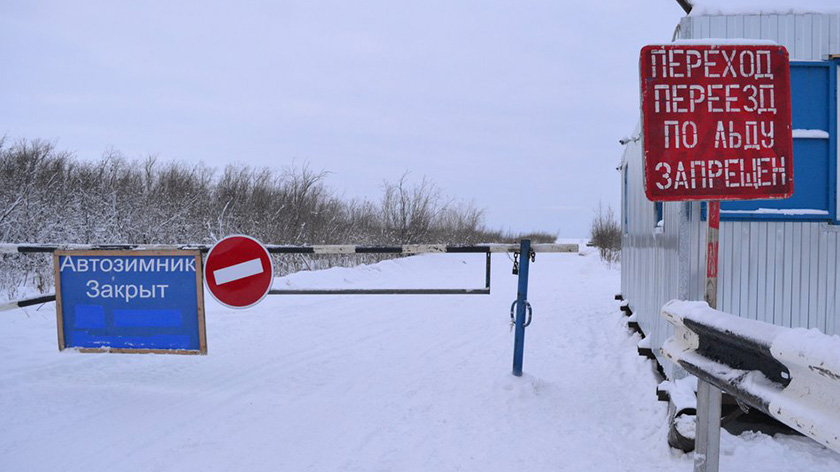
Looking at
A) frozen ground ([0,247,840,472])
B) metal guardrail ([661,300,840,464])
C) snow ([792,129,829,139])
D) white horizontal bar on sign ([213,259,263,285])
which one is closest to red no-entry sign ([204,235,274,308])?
white horizontal bar on sign ([213,259,263,285])

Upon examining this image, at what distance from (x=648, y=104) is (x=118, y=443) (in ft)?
12.5

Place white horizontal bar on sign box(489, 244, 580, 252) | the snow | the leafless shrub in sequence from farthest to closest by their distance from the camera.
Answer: the leafless shrub, white horizontal bar on sign box(489, 244, 580, 252), the snow

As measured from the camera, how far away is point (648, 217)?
5934 mm

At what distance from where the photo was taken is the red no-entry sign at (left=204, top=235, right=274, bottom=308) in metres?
4.51

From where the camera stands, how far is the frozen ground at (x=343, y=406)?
3254 millimetres

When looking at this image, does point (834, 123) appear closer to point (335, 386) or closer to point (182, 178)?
point (335, 386)

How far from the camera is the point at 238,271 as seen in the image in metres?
4.55

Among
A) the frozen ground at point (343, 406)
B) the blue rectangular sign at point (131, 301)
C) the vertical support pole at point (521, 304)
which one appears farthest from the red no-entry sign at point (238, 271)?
the vertical support pole at point (521, 304)

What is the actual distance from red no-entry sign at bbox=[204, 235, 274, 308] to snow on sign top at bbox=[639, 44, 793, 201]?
123 inches

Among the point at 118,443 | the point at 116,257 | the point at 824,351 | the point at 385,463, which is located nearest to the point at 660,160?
the point at 824,351

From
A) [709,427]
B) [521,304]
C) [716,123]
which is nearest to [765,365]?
[709,427]

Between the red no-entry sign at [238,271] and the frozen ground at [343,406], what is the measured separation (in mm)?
769

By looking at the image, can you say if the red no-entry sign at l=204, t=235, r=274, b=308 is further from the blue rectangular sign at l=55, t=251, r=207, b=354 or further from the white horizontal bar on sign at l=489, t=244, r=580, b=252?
the white horizontal bar on sign at l=489, t=244, r=580, b=252

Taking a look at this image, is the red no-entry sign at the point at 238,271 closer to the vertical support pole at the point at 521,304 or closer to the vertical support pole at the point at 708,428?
the vertical support pole at the point at 521,304
